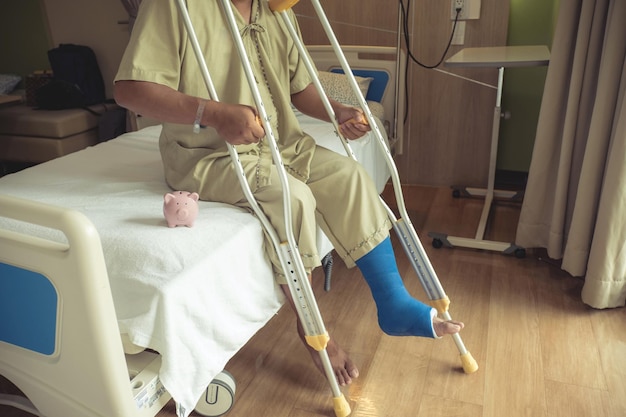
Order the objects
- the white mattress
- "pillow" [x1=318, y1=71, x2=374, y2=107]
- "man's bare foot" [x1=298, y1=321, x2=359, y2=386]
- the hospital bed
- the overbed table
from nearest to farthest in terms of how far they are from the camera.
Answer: the hospital bed
the white mattress
"man's bare foot" [x1=298, y1=321, x2=359, y2=386]
the overbed table
"pillow" [x1=318, y1=71, x2=374, y2=107]

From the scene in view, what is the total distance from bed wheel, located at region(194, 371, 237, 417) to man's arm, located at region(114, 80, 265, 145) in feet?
2.09

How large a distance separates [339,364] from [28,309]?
34.0 inches

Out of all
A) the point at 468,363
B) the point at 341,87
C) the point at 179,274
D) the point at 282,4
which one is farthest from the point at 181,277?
the point at 341,87

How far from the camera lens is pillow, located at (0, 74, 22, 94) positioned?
441cm

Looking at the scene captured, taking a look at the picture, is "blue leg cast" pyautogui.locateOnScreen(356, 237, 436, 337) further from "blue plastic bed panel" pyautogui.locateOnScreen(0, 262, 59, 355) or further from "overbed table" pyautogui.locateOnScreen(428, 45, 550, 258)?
"overbed table" pyautogui.locateOnScreen(428, 45, 550, 258)

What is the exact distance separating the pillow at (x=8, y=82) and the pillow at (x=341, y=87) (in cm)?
309

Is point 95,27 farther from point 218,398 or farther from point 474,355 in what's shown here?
point 474,355

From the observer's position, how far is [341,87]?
2623 mm

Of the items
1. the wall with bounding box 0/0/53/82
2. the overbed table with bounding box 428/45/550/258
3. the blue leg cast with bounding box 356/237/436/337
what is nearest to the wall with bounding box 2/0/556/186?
the overbed table with bounding box 428/45/550/258

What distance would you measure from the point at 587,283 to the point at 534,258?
0.42 metres

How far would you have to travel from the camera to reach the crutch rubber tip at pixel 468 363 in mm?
1609

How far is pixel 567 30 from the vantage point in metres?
1.96

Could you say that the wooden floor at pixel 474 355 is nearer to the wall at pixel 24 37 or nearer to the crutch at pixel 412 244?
the crutch at pixel 412 244

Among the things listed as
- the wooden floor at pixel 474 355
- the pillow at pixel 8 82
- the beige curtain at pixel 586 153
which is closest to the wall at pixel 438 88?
the beige curtain at pixel 586 153
